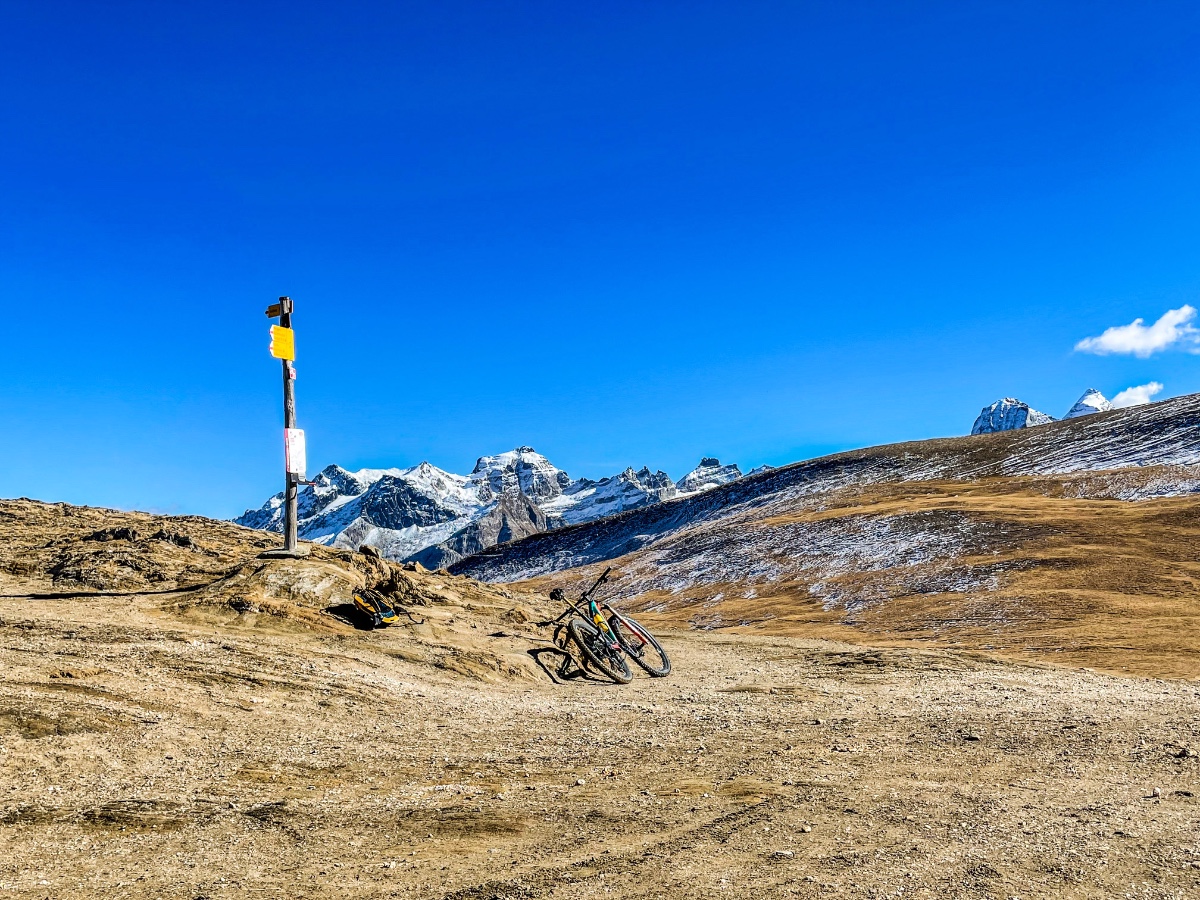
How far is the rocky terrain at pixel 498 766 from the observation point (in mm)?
6129

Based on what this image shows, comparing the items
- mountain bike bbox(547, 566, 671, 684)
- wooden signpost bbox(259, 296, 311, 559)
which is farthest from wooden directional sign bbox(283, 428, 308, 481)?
mountain bike bbox(547, 566, 671, 684)

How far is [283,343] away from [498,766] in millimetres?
11921

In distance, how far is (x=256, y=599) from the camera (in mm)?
15344

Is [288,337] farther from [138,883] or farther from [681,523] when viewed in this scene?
[681,523]

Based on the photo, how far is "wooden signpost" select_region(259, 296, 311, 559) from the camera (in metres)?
17.3

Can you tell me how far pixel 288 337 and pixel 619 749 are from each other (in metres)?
12.3

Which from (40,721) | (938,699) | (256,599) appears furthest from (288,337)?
(938,699)

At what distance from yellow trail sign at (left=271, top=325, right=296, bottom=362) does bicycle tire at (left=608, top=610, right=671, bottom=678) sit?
926 centimetres

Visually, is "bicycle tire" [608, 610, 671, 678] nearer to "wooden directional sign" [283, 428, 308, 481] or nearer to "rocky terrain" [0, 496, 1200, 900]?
"rocky terrain" [0, 496, 1200, 900]

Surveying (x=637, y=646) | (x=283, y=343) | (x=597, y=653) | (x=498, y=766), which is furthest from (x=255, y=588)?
(x=498, y=766)

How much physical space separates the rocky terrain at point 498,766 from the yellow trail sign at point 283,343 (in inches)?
181

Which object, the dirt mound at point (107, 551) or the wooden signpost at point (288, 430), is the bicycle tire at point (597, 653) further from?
the dirt mound at point (107, 551)

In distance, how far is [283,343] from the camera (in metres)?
17.7

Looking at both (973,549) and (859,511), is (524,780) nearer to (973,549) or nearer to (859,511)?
(973,549)
